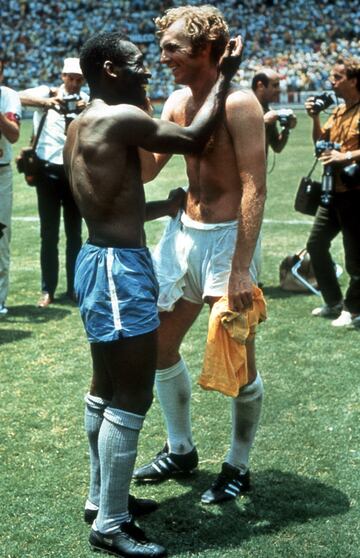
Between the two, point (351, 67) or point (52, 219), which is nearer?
point (351, 67)

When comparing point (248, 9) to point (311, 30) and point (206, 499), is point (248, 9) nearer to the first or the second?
point (311, 30)

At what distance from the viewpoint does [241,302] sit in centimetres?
414

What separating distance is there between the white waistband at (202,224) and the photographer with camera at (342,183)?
326 centimetres

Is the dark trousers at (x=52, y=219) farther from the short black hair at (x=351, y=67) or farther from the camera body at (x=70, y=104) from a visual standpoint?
the short black hair at (x=351, y=67)

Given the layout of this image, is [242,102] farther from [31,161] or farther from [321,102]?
[31,161]

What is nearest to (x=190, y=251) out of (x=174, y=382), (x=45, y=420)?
(x=174, y=382)

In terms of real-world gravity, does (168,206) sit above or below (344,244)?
above

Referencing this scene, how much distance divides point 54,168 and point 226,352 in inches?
184

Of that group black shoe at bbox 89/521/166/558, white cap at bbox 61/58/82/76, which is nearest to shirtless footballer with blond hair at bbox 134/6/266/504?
black shoe at bbox 89/521/166/558

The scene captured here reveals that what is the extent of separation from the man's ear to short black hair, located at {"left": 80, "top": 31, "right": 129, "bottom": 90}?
0.05 feet

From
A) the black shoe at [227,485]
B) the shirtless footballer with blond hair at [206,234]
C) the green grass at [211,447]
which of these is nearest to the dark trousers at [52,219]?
the green grass at [211,447]

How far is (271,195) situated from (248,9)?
29.9m

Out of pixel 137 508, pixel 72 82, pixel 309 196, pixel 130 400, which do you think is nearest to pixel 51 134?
pixel 72 82

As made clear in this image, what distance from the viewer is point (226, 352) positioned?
415cm
